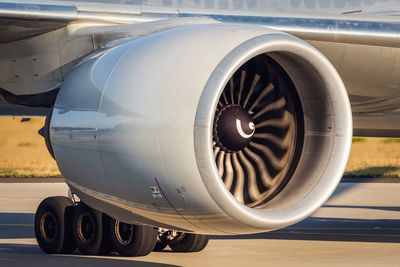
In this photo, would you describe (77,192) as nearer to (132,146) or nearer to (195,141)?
(132,146)

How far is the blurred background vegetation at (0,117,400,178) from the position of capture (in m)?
27.5

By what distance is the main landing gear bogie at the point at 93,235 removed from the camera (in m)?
10.6

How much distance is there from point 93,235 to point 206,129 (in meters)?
3.90

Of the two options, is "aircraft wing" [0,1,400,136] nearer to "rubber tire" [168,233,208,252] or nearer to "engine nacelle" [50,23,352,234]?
"engine nacelle" [50,23,352,234]

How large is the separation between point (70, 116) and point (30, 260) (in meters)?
2.82

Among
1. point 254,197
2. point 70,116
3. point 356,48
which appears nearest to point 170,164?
point 254,197

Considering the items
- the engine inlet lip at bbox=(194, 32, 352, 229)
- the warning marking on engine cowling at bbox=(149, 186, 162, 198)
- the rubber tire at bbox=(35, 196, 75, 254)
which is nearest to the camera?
the engine inlet lip at bbox=(194, 32, 352, 229)

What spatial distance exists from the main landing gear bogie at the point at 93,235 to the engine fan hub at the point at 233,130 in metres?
3.02

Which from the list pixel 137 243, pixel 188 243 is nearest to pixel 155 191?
pixel 137 243

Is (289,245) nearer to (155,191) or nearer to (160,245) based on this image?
(160,245)

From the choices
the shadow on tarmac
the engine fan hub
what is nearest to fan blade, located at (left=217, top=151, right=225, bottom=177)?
the engine fan hub

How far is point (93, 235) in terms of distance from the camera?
35.1 ft

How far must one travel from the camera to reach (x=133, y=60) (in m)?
7.73

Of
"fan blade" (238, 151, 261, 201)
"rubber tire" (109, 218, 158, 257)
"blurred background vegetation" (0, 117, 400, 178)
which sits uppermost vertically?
"fan blade" (238, 151, 261, 201)
